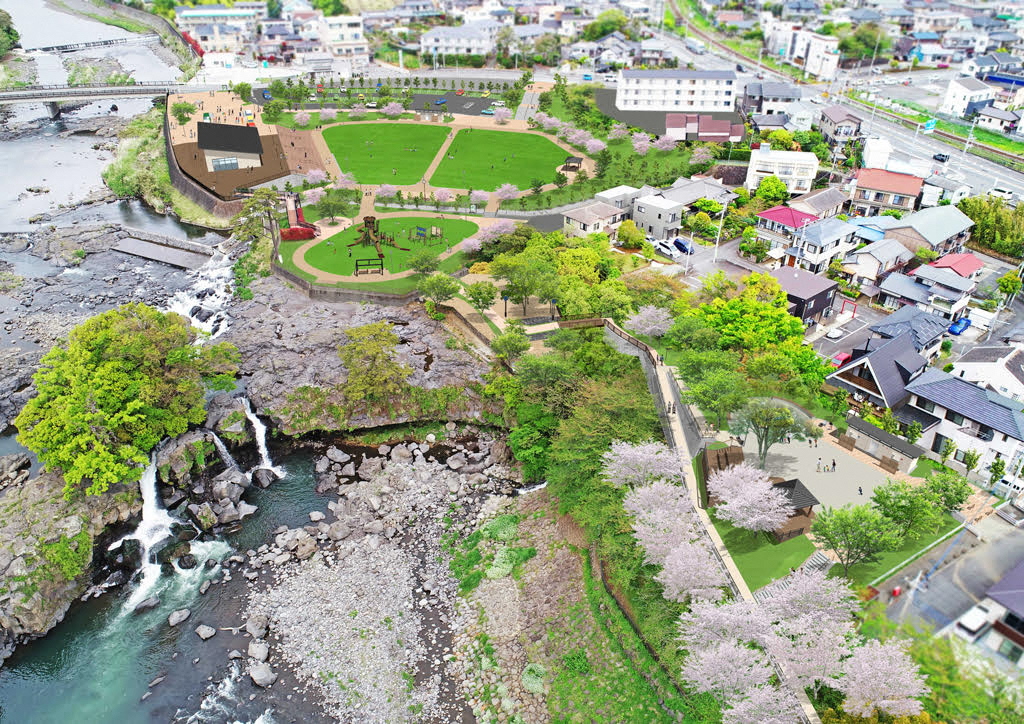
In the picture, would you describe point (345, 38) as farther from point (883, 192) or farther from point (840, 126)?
point (883, 192)

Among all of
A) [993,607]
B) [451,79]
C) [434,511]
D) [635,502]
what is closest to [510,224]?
[434,511]

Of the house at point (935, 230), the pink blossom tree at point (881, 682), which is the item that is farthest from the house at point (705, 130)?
the pink blossom tree at point (881, 682)

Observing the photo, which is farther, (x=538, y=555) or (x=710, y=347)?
(x=710, y=347)

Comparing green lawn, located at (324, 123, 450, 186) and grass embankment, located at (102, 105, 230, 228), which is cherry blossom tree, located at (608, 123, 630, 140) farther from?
grass embankment, located at (102, 105, 230, 228)

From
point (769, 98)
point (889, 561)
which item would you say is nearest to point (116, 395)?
point (889, 561)

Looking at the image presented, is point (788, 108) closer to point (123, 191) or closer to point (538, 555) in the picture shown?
point (538, 555)

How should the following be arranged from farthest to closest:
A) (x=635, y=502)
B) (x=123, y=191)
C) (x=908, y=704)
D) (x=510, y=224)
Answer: (x=123, y=191) < (x=510, y=224) < (x=635, y=502) < (x=908, y=704)

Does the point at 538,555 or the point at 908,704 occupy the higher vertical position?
the point at 908,704
